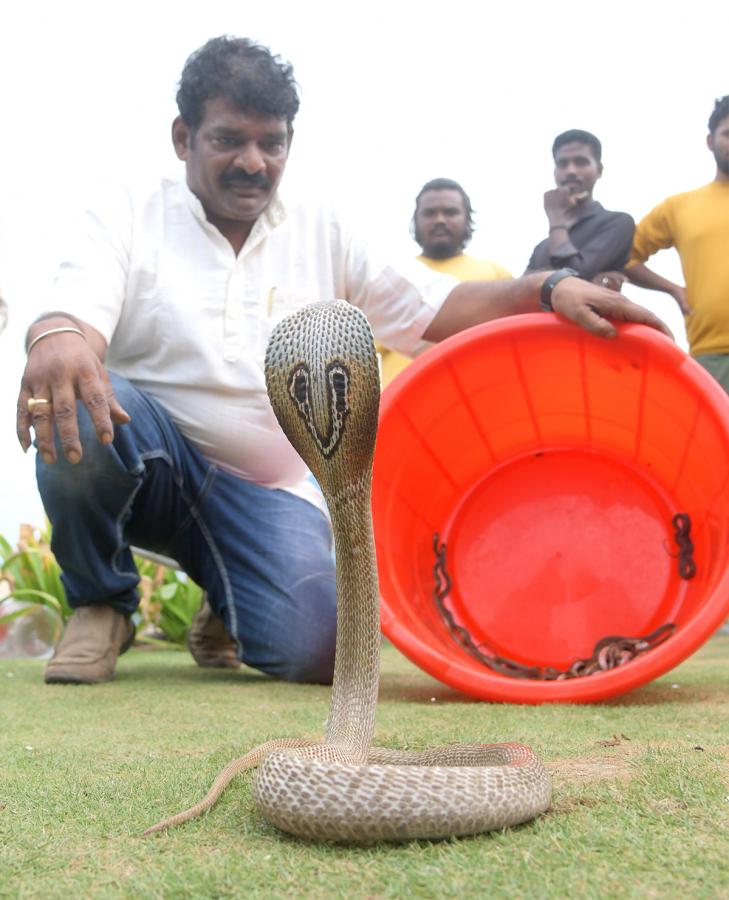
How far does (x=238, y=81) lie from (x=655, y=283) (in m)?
1.67

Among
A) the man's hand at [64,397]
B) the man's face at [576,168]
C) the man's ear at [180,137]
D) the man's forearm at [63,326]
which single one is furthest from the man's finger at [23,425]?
the man's face at [576,168]

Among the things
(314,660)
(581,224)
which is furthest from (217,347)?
(581,224)

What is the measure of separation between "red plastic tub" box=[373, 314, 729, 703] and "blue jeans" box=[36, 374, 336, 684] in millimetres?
322

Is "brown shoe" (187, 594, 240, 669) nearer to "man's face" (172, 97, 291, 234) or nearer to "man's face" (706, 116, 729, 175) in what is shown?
"man's face" (172, 97, 291, 234)

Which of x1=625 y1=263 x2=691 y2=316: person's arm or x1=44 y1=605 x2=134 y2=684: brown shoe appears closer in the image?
x1=44 y1=605 x2=134 y2=684: brown shoe

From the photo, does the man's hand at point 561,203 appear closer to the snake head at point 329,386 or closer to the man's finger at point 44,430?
the man's finger at point 44,430

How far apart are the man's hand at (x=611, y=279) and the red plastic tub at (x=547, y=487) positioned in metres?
0.65

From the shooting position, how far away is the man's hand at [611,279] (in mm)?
3314

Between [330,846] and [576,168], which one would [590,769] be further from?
[576,168]

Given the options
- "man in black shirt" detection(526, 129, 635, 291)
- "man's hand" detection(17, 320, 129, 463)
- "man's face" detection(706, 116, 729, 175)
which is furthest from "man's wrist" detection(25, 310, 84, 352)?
"man's face" detection(706, 116, 729, 175)

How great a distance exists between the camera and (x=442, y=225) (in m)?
4.36

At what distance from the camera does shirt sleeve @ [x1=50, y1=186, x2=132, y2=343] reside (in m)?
2.41

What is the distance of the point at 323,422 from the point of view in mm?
1178

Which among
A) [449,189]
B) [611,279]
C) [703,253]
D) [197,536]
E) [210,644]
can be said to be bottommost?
[210,644]
